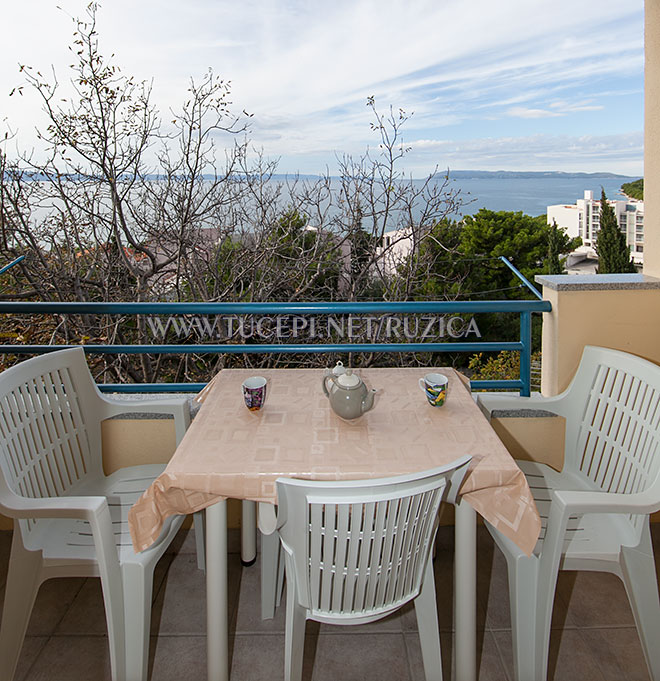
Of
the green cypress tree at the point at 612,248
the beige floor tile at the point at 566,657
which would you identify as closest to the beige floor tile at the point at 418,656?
the beige floor tile at the point at 566,657

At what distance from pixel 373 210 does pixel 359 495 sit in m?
5.12

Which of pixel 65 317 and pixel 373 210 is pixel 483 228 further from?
pixel 65 317

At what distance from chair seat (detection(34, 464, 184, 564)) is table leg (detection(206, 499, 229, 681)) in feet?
0.56

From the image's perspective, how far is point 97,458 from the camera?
6.10 feet

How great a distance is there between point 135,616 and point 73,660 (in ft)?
1.22

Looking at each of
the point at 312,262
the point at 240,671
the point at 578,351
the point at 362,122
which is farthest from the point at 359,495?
the point at 362,122

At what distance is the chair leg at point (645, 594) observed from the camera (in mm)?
1446

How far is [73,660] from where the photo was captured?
1.59 meters

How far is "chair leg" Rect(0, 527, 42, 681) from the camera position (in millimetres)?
1440

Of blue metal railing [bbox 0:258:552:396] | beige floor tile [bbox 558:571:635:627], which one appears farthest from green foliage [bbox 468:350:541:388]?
beige floor tile [bbox 558:571:635:627]

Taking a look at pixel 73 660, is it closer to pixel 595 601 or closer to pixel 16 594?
pixel 16 594

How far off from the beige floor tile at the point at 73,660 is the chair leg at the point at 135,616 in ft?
0.67

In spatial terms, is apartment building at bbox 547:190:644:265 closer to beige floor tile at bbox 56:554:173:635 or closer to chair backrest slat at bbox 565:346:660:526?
chair backrest slat at bbox 565:346:660:526

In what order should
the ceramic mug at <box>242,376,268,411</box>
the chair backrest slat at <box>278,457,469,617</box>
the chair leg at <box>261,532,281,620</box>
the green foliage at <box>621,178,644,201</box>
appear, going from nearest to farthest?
the chair backrest slat at <box>278,457,469,617</box> < the ceramic mug at <box>242,376,268,411</box> < the chair leg at <box>261,532,281,620</box> < the green foliage at <box>621,178,644,201</box>
